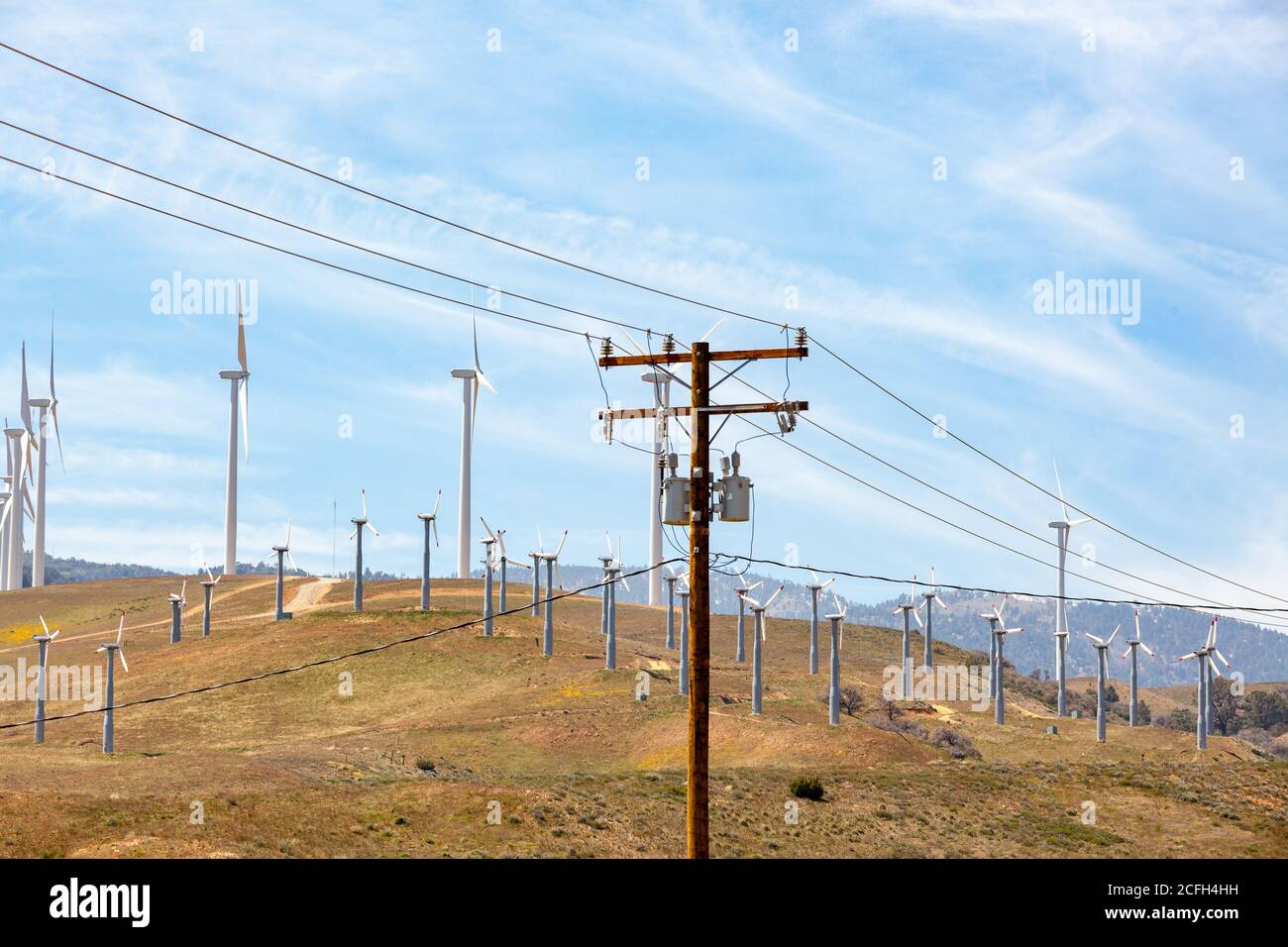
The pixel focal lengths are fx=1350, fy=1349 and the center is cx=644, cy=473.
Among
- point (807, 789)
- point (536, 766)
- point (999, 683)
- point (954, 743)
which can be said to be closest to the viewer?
point (807, 789)

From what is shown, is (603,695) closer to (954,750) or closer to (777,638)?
(954,750)

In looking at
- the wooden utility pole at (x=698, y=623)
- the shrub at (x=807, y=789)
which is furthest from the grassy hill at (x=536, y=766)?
the wooden utility pole at (x=698, y=623)

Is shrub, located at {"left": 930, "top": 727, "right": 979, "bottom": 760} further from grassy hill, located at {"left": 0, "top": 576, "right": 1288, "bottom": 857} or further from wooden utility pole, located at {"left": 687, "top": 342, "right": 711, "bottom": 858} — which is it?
wooden utility pole, located at {"left": 687, "top": 342, "right": 711, "bottom": 858}

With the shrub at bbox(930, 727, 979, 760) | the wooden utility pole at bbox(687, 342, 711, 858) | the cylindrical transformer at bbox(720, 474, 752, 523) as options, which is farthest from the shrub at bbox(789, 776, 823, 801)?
the cylindrical transformer at bbox(720, 474, 752, 523)

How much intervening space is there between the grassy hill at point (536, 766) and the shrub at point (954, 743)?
0.30m

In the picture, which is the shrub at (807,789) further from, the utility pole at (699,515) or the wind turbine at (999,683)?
the wind turbine at (999,683)

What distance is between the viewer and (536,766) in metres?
80.4

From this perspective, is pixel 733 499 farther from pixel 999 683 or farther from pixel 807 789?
pixel 999 683

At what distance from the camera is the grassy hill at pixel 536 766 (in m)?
51.5

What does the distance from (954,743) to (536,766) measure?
3322 centimetres

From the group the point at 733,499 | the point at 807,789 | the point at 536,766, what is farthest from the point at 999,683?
the point at 733,499
